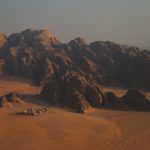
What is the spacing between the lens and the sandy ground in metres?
16.0

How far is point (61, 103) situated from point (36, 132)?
7.84 meters

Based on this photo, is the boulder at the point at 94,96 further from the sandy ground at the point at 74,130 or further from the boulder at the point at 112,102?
the sandy ground at the point at 74,130

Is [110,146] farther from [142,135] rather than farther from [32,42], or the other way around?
[32,42]

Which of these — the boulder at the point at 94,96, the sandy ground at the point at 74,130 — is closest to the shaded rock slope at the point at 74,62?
the boulder at the point at 94,96

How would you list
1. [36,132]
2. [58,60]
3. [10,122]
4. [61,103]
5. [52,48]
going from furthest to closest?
[52,48] → [58,60] → [61,103] → [10,122] → [36,132]

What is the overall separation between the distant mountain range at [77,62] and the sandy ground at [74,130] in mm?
11264

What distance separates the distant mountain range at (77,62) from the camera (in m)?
36.4

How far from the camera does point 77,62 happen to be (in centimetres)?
4166

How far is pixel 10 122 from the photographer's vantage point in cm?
1928

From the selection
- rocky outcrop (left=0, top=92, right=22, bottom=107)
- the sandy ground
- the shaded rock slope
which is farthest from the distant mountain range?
the sandy ground

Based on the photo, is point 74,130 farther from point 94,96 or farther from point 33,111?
point 94,96

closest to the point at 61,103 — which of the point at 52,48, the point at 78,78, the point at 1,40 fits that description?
the point at 78,78

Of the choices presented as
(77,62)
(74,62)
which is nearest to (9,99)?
(74,62)

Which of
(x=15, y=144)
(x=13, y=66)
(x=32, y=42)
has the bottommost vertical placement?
(x=15, y=144)
